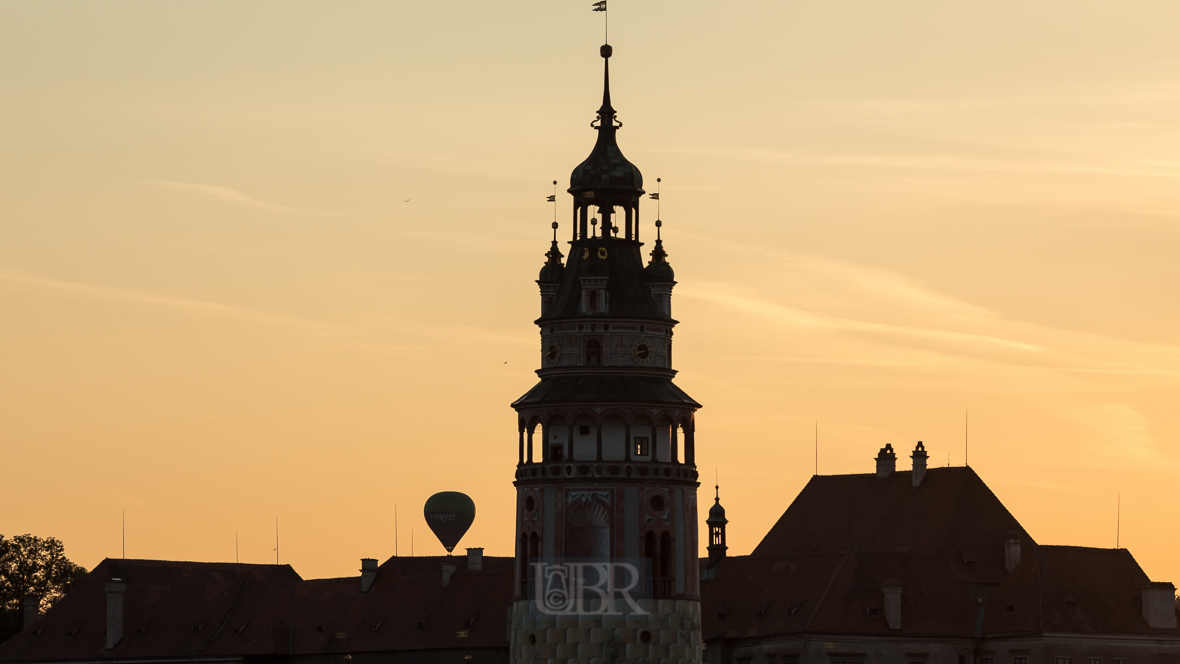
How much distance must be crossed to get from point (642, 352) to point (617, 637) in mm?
14307

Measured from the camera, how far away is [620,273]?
136750 mm

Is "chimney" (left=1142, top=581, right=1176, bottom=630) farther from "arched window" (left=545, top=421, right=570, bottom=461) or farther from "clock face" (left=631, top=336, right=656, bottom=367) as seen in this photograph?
"arched window" (left=545, top=421, right=570, bottom=461)

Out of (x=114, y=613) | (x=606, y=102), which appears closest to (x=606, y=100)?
(x=606, y=102)

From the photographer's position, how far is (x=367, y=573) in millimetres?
179375

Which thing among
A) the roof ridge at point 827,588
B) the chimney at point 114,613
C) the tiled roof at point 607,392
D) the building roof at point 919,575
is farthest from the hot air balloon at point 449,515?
the tiled roof at point 607,392

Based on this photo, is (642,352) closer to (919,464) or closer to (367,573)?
(919,464)

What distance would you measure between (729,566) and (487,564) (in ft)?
91.9

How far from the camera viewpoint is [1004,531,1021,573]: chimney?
504ft

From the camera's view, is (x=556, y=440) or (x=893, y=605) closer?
(x=556, y=440)

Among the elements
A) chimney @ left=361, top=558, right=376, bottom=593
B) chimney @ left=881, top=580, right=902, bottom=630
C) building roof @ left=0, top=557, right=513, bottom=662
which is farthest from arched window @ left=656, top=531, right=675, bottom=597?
chimney @ left=361, top=558, right=376, bottom=593

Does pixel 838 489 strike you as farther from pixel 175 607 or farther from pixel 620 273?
pixel 175 607

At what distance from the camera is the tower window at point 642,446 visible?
133 meters

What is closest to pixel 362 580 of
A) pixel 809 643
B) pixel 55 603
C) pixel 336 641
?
pixel 336 641

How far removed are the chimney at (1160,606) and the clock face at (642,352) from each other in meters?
31.3
